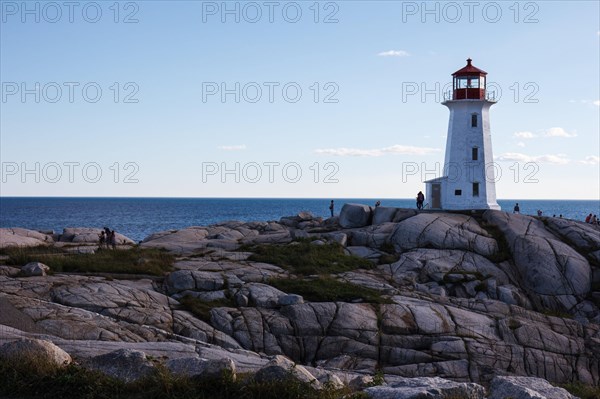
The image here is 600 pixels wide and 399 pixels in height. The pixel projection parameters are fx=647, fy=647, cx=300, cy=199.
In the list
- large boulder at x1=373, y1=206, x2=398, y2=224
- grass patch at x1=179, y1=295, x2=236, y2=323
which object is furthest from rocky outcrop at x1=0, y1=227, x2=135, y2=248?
grass patch at x1=179, y1=295, x2=236, y2=323

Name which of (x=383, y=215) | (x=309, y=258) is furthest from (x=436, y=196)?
(x=309, y=258)

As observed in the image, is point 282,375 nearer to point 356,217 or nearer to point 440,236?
point 440,236

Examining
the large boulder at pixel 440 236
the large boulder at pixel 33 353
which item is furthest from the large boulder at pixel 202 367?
the large boulder at pixel 440 236

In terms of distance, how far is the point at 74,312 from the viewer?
23125 mm

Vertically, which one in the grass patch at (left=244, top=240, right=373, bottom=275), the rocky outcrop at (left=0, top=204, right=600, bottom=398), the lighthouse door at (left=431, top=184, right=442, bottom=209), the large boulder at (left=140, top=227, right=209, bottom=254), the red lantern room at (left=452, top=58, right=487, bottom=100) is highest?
the red lantern room at (left=452, top=58, right=487, bottom=100)

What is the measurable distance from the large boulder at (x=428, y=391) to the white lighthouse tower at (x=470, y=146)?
41.7 m

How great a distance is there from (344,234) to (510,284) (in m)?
11.3

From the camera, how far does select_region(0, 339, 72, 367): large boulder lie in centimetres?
1230

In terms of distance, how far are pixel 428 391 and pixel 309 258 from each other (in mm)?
25425

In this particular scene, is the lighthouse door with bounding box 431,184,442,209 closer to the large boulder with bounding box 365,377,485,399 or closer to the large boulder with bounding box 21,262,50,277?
the large boulder with bounding box 21,262,50,277

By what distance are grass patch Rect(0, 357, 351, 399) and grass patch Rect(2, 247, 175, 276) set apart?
20271 mm

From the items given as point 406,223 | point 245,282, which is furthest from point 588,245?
point 245,282

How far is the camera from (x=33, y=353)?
12375 millimetres

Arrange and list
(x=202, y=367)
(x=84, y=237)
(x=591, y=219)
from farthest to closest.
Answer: (x=591, y=219) → (x=84, y=237) → (x=202, y=367)
